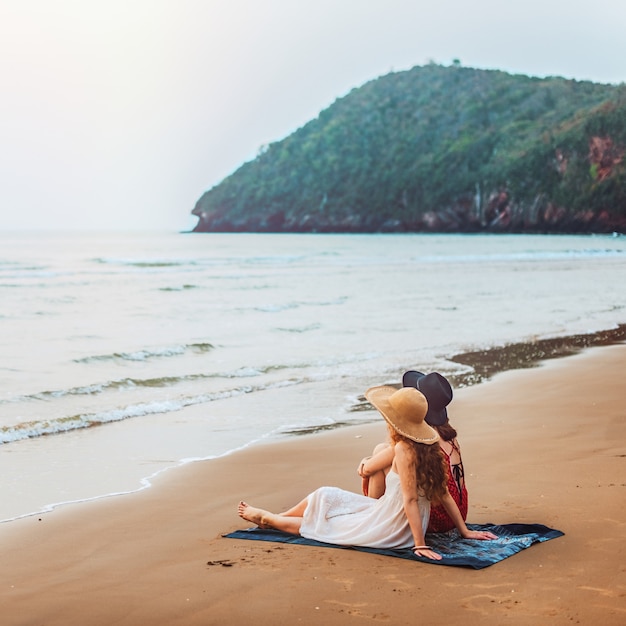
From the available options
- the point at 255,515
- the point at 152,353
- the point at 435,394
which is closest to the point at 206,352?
the point at 152,353

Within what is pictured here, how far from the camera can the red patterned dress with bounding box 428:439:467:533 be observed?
454 centimetres

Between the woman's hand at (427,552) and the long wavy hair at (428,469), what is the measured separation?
0.26m

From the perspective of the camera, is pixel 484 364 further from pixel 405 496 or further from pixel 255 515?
pixel 405 496

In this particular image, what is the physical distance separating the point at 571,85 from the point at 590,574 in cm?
15207

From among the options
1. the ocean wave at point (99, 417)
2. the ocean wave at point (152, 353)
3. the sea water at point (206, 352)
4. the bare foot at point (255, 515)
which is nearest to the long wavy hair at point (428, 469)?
the bare foot at point (255, 515)

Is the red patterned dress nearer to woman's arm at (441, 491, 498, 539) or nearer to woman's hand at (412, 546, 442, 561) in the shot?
woman's arm at (441, 491, 498, 539)

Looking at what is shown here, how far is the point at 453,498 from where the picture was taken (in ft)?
15.0

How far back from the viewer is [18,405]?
29.6ft

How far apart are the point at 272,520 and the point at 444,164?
133 meters

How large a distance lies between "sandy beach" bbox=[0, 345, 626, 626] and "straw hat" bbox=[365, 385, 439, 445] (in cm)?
63

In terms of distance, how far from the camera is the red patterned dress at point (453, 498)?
4.54 m

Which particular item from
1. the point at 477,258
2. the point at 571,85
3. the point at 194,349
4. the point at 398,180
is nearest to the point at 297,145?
the point at 398,180

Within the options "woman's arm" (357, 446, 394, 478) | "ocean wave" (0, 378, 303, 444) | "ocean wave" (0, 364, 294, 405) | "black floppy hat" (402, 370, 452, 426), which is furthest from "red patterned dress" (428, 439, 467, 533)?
"ocean wave" (0, 364, 294, 405)

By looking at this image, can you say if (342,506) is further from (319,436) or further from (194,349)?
(194,349)
